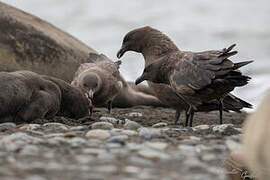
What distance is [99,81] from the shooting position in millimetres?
9094

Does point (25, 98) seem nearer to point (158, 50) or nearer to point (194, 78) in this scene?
point (194, 78)

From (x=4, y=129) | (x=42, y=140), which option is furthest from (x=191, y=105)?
(x=42, y=140)

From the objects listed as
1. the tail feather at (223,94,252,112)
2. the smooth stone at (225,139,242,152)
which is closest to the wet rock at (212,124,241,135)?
the smooth stone at (225,139,242,152)

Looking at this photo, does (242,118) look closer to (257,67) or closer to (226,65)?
(226,65)

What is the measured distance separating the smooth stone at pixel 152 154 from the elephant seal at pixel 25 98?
3.03m

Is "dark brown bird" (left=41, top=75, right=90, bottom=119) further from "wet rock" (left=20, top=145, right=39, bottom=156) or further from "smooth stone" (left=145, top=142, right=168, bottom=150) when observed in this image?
"wet rock" (left=20, top=145, right=39, bottom=156)

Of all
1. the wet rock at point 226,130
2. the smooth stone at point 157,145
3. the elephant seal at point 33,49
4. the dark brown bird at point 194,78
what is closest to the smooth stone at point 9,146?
the smooth stone at point 157,145

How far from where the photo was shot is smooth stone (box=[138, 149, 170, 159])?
383cm

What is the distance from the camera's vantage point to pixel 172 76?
686 centimetres

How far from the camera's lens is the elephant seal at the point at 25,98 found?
21.8ft

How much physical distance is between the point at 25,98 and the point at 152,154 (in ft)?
10.6

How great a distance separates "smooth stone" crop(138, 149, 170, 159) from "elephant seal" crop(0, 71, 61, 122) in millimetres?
3035

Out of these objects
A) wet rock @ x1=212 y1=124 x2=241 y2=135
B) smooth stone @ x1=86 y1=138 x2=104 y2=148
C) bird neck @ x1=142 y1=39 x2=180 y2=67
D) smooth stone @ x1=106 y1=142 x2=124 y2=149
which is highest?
bird neck @ x1=142 y1=39 x2=180 y2=67

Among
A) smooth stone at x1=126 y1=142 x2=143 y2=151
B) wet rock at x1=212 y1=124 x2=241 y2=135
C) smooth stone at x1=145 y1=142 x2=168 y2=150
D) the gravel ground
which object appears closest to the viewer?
the gravel ground
